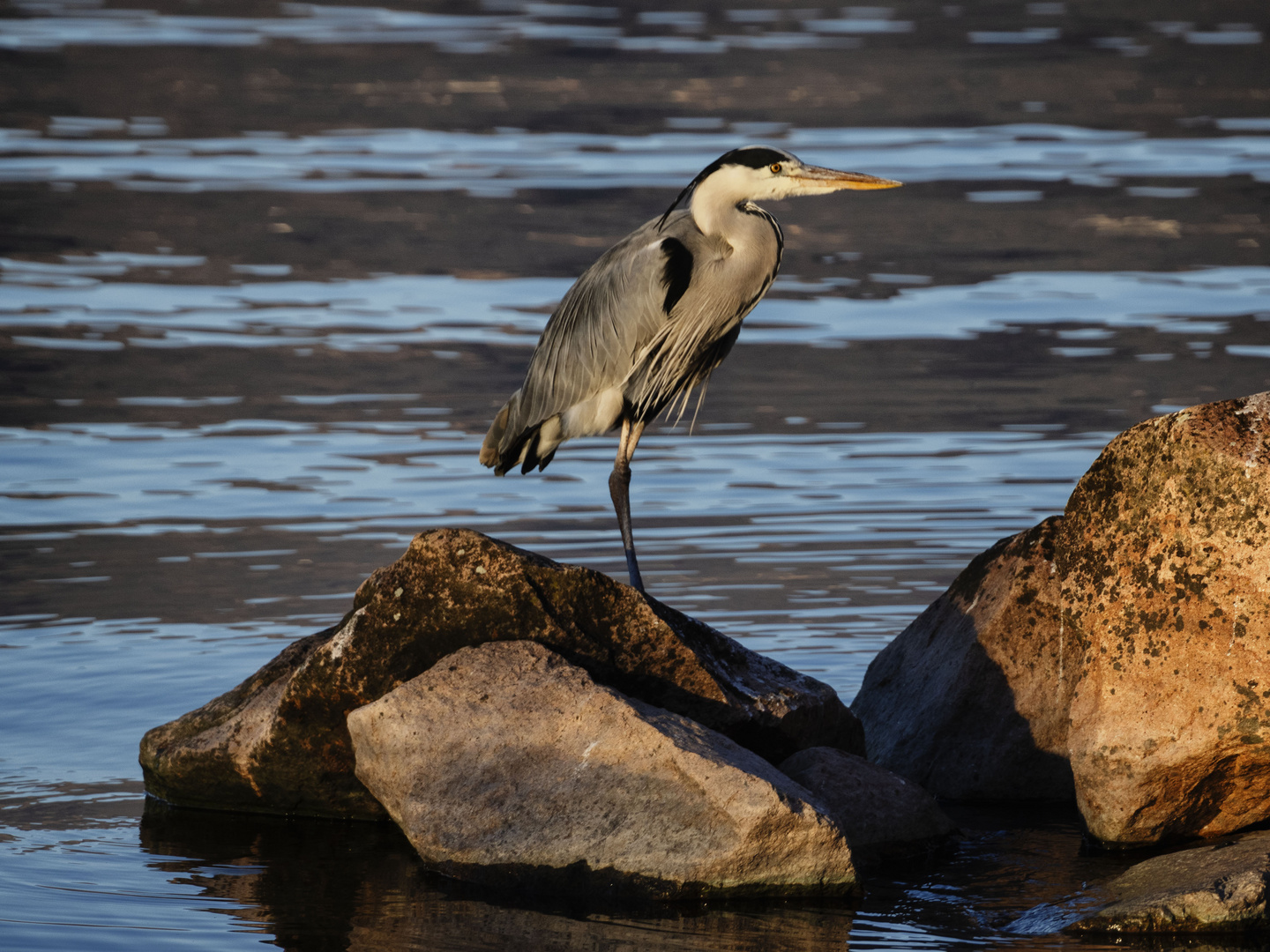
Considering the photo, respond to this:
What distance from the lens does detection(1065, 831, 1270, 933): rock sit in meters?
5.22

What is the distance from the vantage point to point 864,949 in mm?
5309

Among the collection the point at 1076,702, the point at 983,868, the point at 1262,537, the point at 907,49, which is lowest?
the point at 983,868

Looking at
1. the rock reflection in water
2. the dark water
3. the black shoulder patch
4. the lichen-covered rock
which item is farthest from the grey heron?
the lichen-covered rock

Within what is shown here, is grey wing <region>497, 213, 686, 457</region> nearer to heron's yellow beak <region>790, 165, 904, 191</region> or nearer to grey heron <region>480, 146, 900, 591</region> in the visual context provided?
grey heron <region>480, 146, 900, 591</region>

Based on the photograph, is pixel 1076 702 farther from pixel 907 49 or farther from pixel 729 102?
pixel 907 49

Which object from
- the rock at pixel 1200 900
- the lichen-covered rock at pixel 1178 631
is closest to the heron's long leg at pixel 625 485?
the lichen-covered rock at pixel 1178 631

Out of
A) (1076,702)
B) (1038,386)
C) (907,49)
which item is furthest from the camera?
(907,49)

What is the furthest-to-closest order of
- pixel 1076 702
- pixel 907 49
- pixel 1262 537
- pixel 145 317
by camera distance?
pixel 907 49, pixel 145 317, pixel 1076 702, pixel 1262 537

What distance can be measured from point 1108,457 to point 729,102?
72.2ft

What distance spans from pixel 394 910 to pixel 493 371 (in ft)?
29.1

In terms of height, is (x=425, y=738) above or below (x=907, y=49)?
below

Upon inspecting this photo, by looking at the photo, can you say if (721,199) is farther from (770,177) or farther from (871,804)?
(871,804)

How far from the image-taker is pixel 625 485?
27.3 ft

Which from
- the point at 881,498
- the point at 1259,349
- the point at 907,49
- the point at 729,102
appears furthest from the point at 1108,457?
the point at 907,49
